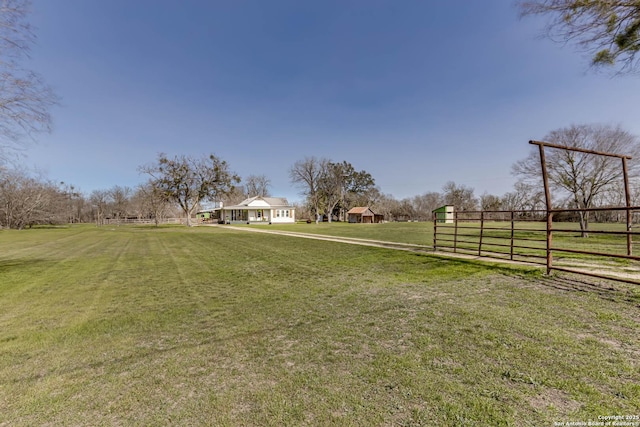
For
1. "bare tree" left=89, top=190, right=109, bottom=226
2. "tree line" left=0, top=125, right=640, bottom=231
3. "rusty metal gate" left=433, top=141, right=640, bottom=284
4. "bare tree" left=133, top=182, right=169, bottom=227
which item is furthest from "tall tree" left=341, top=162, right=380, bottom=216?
"bare tree" left=89, top=190, right=109, bottom=226

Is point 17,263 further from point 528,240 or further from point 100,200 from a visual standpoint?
point 100,200

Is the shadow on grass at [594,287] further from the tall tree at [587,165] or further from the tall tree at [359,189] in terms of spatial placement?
the tall tree at [359,189]

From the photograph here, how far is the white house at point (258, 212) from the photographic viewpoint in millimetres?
45156

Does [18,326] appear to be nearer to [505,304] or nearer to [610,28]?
[505,304]

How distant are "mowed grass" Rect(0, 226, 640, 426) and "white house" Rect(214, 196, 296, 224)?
38.9m

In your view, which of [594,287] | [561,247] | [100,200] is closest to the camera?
[594,287]

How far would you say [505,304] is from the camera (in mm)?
4645

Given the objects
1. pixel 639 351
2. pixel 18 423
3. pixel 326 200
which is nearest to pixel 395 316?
pixel 639 351

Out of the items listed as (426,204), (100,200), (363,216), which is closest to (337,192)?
(363,216)

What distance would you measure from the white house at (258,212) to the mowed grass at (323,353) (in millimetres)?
38882

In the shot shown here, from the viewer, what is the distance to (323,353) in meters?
3.23

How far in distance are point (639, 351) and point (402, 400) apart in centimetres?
303

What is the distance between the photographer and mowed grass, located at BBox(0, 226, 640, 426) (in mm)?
2238

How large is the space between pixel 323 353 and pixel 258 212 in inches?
1725
